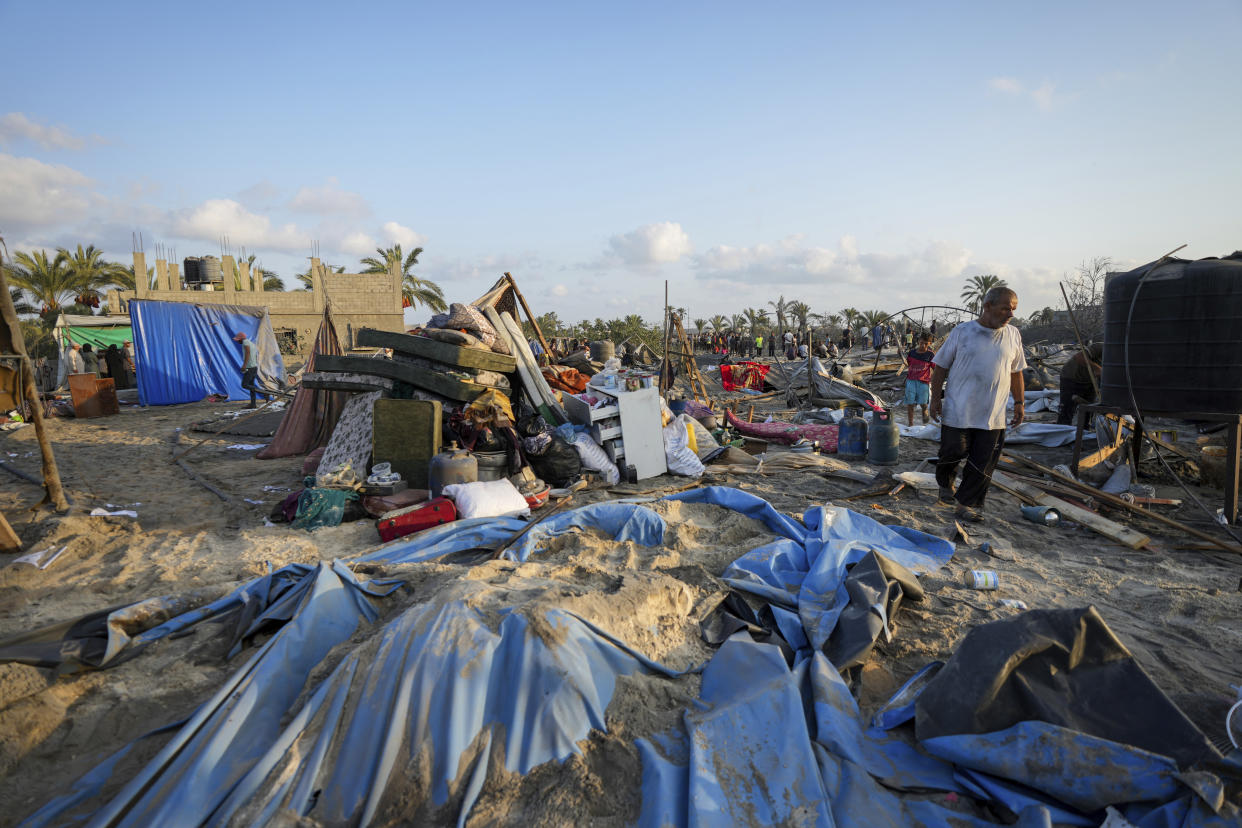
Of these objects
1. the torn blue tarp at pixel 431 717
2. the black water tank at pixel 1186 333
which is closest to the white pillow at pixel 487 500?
the torn blue tarp at pixel 431 717

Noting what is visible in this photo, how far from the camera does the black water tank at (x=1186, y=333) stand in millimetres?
5180

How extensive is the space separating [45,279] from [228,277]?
23.5ft

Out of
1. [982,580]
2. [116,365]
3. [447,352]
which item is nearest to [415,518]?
[447,352]

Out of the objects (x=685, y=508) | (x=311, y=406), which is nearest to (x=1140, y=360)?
(x=685, y=508)

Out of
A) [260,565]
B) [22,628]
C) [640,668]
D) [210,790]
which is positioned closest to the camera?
[210,790]

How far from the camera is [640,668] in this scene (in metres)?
2.59

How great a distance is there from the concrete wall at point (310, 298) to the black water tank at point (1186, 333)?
23.4 metres

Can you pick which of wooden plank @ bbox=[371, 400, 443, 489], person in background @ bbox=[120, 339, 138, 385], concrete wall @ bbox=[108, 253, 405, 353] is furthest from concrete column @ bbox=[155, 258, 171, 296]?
wooden plank @ bbox=[371, 400, 443, 489]

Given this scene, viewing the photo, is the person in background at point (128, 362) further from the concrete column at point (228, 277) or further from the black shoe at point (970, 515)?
the black shoe at point (970, 515)

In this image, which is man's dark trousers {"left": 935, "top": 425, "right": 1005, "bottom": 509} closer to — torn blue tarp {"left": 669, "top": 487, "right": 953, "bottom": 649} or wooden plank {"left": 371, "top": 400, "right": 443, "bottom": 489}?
torn blue tarp {"left": 669, "top": 487, "right": 953, "bottom": 649}

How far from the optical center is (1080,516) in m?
5.14

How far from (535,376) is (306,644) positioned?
206 inches

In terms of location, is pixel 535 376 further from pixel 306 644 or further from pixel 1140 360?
pixel 1140 360

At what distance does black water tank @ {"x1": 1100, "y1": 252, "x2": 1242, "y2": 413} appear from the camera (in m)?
5.18
